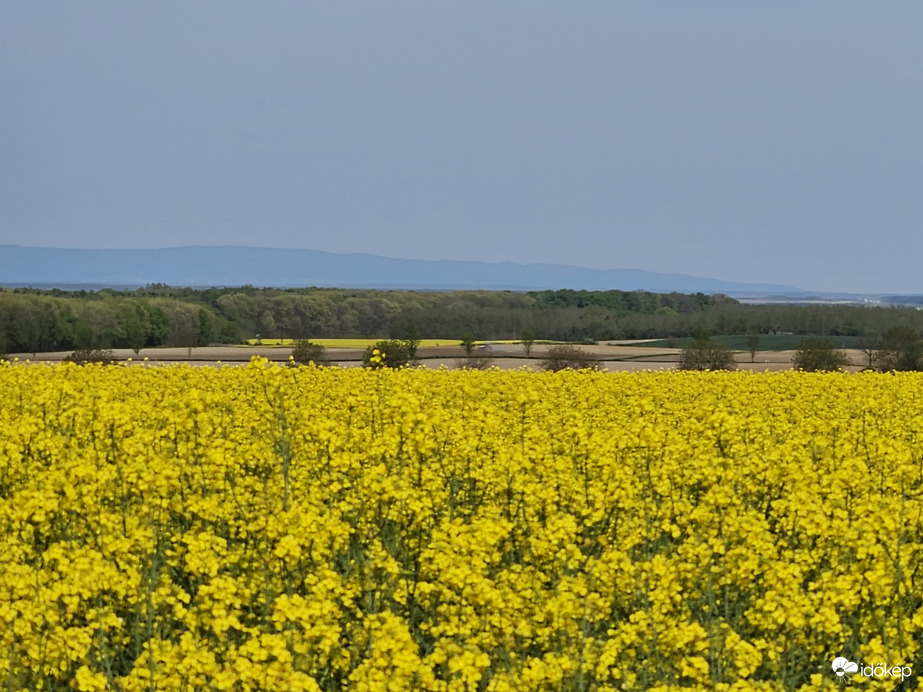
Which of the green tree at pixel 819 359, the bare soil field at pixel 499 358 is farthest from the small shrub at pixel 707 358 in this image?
the bare soil field at pixel 499 358

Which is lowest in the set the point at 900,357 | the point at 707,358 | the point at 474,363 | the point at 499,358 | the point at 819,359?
the point at 499,358

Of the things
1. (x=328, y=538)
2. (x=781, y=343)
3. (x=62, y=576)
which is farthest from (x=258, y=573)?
(x=781, y=343)

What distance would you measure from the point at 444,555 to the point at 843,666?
2.61 m

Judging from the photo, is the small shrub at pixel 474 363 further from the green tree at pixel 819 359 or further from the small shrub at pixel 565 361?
the green tree at pixel 819 359

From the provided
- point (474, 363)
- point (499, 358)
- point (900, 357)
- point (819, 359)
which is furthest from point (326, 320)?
point (819, 359)

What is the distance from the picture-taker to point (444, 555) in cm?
677

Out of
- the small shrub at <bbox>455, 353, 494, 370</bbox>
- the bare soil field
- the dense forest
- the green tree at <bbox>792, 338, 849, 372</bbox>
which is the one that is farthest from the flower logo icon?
the dense forest

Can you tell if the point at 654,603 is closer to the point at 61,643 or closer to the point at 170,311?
the point at 61,643

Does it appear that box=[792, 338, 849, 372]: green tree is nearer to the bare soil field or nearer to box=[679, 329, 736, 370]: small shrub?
box=[679, 329, 736, 370]: small shrub

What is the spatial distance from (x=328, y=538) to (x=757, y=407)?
451 inches

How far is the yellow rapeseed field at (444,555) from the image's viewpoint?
623 cm

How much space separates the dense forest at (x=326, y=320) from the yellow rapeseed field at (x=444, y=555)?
249ft

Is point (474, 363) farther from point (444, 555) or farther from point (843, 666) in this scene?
point (843, 666)

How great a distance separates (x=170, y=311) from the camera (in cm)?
10412
